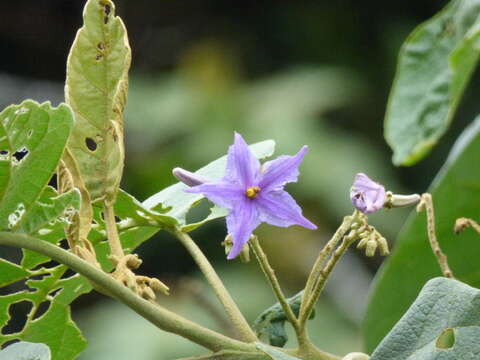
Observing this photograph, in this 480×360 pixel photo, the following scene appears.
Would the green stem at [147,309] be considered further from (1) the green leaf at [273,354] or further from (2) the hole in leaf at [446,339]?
(2) the hole in leaf at [446,339]

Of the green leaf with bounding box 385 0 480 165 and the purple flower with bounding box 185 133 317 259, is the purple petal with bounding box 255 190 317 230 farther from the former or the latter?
the green leaf with bounding box 385 0 480 165

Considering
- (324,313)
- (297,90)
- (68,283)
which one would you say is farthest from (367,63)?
(68,283)

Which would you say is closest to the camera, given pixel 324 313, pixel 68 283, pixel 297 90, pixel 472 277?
pixel 68 283

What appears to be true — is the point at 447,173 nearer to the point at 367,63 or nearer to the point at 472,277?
the point at 472,277

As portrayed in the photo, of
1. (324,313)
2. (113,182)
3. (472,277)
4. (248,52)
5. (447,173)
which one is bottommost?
(324,313)

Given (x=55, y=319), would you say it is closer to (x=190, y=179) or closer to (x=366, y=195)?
(x=190, y=179)

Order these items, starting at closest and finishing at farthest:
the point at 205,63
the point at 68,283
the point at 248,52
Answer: the point at 68,283, the point at 205,63, the point at 248,52

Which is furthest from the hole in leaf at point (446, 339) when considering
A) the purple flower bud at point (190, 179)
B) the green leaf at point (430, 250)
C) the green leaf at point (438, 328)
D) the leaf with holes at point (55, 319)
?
the green leaf at point (430, 250)

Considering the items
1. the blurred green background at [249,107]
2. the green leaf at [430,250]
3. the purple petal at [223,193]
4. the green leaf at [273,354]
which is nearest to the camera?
the green leaf at [273,354]
